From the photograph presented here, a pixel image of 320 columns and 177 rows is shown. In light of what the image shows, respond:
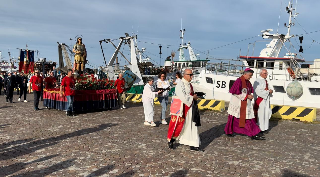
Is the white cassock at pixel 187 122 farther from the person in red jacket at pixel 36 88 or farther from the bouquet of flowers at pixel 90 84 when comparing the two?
the person in red jacket at pixel 36 88

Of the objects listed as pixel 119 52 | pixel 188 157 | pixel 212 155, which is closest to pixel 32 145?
pixel 188 157

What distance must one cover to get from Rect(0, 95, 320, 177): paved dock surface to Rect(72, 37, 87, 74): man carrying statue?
17.2 ft

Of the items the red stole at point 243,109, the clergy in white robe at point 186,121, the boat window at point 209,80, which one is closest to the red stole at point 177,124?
the clergy in white robe at point 186,121

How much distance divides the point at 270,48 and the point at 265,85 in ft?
49.4

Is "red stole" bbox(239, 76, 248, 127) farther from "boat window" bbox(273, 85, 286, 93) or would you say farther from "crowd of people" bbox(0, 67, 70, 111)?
"boat window" bbox(273, 85, 286, 93)

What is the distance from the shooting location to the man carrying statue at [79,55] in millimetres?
13820

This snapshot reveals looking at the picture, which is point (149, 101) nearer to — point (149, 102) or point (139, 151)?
point (149, 102)

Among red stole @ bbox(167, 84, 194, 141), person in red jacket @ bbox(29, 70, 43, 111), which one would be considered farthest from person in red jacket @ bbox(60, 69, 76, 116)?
red stole @ bbox(167, 84, 194, 141)

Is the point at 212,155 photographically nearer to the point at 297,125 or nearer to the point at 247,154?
the point at 247,154

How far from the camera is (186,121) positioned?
6.20 meters

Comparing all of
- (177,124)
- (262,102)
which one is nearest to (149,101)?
(177,124)

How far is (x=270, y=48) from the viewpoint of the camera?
21531 millimetres

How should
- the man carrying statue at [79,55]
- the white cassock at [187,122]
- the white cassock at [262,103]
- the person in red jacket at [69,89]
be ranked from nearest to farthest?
the white cassock at [187,122], the white cassock at [262,103], the person in red jacket at [69,89], the man carrying statue at [79,55]

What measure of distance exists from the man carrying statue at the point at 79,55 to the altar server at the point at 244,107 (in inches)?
359
